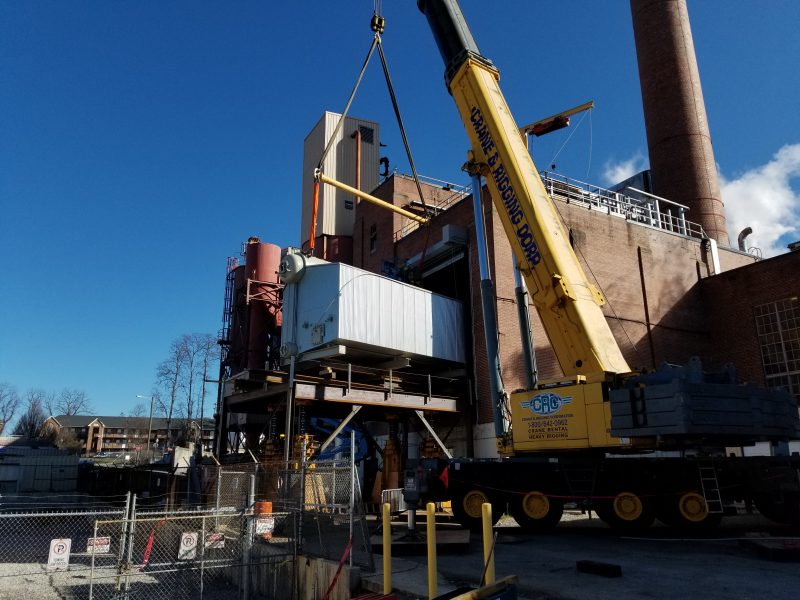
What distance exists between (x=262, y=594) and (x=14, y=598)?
4.38 metres

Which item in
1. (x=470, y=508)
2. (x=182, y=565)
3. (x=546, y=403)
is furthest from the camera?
(x=470, y=508)

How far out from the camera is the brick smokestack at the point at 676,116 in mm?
31734

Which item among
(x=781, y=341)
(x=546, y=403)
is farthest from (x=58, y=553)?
(x=781, y=341)

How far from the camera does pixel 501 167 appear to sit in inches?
551

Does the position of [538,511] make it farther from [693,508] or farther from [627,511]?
[693,508]

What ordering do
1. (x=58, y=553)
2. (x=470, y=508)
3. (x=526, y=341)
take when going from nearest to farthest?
(x=58, y=553) → (x=470, y=508) → (x=526, y=341)

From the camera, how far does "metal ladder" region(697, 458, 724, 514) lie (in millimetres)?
10992

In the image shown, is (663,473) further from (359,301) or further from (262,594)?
(359,301)

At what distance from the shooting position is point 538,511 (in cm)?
1266

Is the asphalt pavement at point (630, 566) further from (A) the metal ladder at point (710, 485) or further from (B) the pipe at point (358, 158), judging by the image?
(B) the pipe at point (358, 158)

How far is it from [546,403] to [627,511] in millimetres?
2658

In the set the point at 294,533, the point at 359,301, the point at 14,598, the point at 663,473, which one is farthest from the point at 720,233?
the point at 14,598

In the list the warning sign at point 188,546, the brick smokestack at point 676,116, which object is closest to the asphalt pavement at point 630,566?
the warning sign at point 188,546

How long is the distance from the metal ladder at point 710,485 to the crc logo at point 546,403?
2665mm
